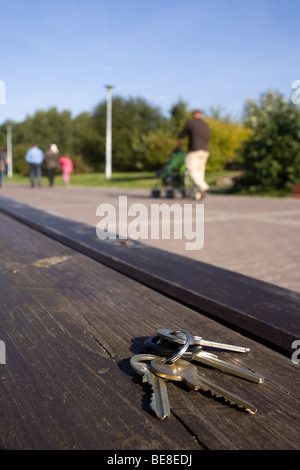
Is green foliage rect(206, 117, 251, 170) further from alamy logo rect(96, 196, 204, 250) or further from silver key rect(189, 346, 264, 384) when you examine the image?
silver key rect(189, 346, 264, 384)

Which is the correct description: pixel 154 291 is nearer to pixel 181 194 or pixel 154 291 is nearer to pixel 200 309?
pixel 200 309

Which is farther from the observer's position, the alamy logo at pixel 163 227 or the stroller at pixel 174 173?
the stroller at pixel 174 173

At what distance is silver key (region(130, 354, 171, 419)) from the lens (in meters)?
0.62

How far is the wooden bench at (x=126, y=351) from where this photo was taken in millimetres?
592

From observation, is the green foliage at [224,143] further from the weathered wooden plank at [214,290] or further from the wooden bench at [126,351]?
the wooden bench at [126,351]

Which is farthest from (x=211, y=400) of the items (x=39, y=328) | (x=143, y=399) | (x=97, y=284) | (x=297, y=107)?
(x=297, y=107)

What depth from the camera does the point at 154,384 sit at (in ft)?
2.30

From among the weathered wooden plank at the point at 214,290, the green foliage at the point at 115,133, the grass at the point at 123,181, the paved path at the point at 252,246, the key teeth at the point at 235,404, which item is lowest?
the paved path at the point at 252,246

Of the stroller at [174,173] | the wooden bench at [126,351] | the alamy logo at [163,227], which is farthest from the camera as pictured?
the stroller at [174,173]

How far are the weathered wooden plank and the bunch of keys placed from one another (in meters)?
0.17

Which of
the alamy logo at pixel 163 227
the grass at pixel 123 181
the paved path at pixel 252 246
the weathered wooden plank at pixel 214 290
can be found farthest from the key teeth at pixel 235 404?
the grass at pixel 123 181

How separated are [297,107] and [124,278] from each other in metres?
14.6

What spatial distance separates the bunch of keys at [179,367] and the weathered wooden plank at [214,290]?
0.55 feet
